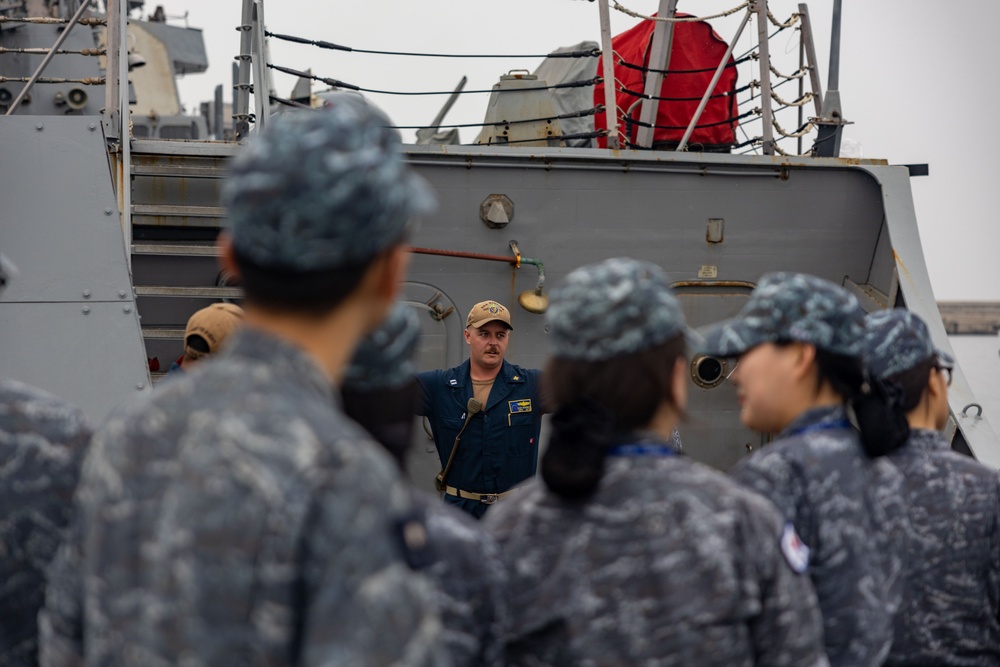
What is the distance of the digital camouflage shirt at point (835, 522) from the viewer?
7.46 ft

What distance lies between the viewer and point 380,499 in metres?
1.28

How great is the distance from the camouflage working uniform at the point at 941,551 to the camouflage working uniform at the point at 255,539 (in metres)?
1.80

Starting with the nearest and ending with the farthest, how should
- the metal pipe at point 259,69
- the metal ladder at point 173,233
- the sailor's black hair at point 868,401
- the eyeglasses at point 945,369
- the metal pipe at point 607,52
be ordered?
1. the sailor's black hair at point 868,401
2. the eyeglasses at point 945,369
3. the metal ladder at point 173,233
4. the metal pipe at point 259,69
5. the metal pipe at point 607,52

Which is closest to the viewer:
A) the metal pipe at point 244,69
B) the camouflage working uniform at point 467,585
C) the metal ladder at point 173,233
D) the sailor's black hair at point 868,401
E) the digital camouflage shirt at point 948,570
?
the camouflage working uniform at point 467,585

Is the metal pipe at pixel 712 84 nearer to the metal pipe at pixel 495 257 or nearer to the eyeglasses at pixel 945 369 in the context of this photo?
the metal pipe at pixel 495 257

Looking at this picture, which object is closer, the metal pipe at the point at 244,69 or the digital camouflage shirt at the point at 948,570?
the digital camouflage shirt at the point at 948,570

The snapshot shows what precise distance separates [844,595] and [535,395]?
2.90m

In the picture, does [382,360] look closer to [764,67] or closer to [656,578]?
[656,578]

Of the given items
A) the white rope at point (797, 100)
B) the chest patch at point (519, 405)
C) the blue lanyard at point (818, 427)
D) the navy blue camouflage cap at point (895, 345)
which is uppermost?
the white rope at point (797, 100)

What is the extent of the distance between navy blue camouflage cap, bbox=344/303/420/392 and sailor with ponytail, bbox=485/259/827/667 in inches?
16.0

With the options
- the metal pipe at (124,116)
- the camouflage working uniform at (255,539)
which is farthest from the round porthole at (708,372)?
the camouflage working uniform at (255,539)

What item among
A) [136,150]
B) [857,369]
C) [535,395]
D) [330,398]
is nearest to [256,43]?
[136,150]

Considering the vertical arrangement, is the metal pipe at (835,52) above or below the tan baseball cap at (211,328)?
above

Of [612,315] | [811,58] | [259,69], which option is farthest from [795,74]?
[612,315]
